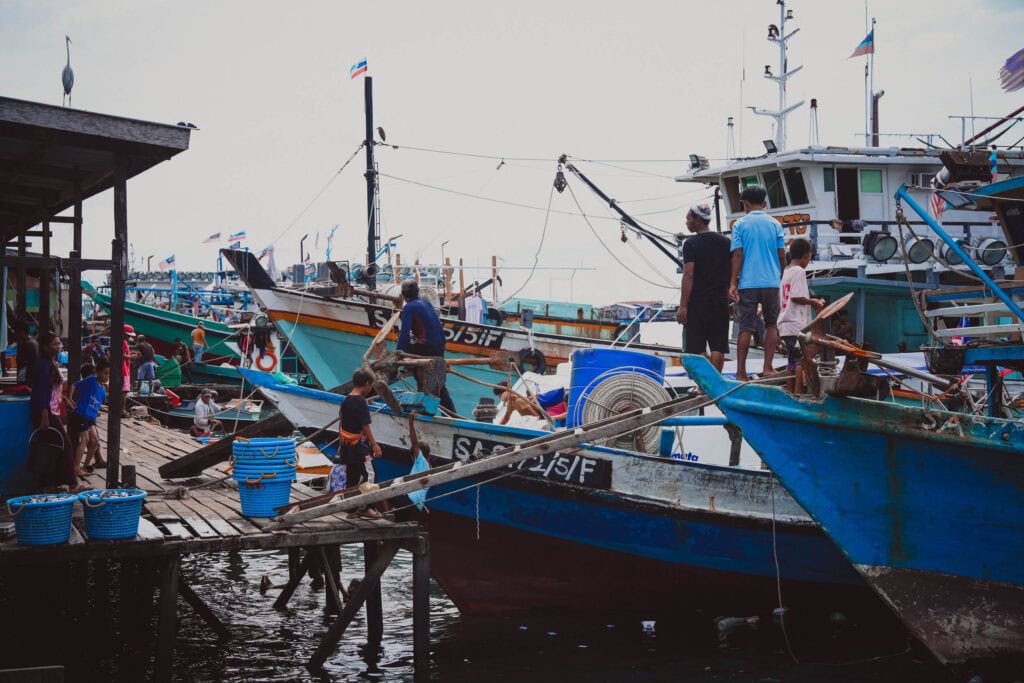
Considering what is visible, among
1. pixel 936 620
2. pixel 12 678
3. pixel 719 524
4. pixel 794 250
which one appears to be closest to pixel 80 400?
pixel 12 678

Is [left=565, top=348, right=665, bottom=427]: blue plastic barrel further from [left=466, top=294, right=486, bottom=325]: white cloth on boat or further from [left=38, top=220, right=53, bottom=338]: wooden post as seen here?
[left=466, top=294, right=486, bottom=325]: white cloth on boat

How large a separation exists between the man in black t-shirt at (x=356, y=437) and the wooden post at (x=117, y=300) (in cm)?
215

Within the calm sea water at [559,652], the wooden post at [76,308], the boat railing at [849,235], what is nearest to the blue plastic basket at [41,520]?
the calm sea water at [559,652]

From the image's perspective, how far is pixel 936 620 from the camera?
26.1 feet

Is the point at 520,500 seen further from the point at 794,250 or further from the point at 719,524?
the point at 794,250

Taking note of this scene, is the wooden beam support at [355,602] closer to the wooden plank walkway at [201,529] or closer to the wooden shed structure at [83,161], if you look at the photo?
the wooden plank walkway at [201,529]

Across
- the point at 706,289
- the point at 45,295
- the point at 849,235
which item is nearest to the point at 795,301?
the point at 706,289

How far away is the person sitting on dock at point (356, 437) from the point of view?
29.8 ft

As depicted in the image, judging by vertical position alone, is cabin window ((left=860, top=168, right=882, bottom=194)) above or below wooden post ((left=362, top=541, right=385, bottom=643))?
above

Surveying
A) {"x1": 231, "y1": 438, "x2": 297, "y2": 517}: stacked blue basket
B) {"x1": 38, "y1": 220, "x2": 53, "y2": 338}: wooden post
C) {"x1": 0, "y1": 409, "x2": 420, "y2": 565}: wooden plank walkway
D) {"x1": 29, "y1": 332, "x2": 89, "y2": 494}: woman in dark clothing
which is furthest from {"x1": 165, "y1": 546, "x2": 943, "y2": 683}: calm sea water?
{"x1": 38, "y1": 220, "x2": 53, "y2": 338}: wooden post

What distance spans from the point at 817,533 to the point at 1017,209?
388 centimetres

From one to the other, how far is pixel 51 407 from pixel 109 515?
236 centimetres

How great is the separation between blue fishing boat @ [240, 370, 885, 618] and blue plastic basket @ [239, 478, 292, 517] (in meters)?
1.93

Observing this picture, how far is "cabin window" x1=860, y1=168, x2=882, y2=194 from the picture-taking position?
21.3 meters
